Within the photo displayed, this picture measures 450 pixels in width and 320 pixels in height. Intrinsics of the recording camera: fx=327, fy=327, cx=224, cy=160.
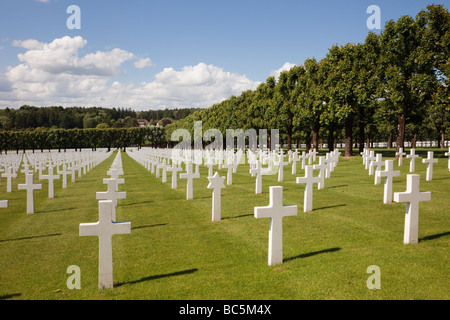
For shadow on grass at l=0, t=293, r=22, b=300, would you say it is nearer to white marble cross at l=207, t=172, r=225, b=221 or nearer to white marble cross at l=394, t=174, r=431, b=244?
white marble cross at l=207, t=172, r=225, b=221

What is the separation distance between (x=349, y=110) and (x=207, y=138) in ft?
124

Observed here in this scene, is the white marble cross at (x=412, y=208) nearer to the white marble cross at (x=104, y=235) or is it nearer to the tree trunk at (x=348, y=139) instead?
the white marble cross at (x=104, y=235)

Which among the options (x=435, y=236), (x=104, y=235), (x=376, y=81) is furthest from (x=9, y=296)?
(x=376, y=81)

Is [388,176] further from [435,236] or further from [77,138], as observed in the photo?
[77,138]

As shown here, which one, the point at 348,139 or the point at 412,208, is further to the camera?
the point at 348,139

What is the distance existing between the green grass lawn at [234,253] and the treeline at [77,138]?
272ft

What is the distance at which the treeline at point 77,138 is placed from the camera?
84688 millimetres

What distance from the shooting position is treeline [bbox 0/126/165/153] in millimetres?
84688

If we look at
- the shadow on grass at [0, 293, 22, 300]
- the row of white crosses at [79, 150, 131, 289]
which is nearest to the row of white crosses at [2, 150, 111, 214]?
the shadow on grass at [0, 293, 22, 300]

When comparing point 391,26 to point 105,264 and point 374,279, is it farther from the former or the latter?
point 105,264

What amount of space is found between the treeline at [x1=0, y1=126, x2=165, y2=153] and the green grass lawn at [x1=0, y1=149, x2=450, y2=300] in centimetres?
8283

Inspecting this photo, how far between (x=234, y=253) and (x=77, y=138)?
9440 cm

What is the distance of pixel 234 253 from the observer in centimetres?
643
